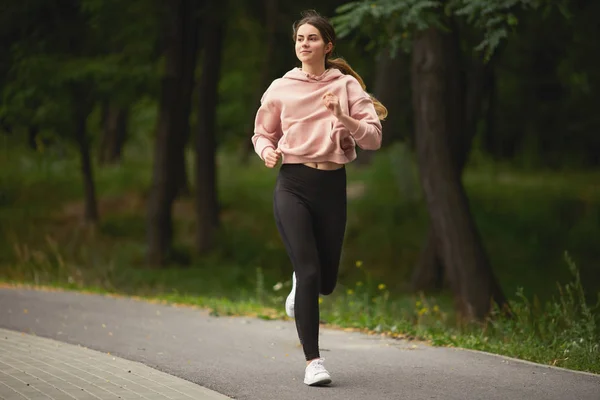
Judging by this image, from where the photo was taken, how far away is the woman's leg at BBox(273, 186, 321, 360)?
7070 mm

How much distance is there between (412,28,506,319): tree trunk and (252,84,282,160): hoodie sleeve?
7.81 m

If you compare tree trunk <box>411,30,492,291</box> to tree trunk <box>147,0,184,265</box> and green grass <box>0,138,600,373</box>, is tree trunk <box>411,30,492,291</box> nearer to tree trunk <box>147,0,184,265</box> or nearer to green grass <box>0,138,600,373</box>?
green grass <box>0,138,600,373</box>

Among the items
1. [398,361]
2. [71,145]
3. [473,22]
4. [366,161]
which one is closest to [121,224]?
[71,145]

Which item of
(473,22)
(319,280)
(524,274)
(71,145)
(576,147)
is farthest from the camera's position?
(576,147)

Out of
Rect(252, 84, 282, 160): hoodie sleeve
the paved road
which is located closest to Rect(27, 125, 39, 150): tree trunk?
the paved road

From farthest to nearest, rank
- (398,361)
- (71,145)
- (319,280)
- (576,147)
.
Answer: (576,147) → (71,145) → (398,361) → (319,280)

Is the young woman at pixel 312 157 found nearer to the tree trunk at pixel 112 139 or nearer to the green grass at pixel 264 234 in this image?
the green grass at pixel 264 234

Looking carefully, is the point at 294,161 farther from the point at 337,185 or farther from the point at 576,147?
the point at 576,147

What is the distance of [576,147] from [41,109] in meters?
16.2

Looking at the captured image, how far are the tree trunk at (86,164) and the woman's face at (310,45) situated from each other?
1858cm

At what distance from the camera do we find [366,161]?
113 ft

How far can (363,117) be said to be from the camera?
7105 millimetres

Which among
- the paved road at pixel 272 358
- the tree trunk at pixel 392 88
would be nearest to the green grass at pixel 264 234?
the paved road at pixel 272 358

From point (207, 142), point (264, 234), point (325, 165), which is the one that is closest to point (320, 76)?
point (325, 165)
